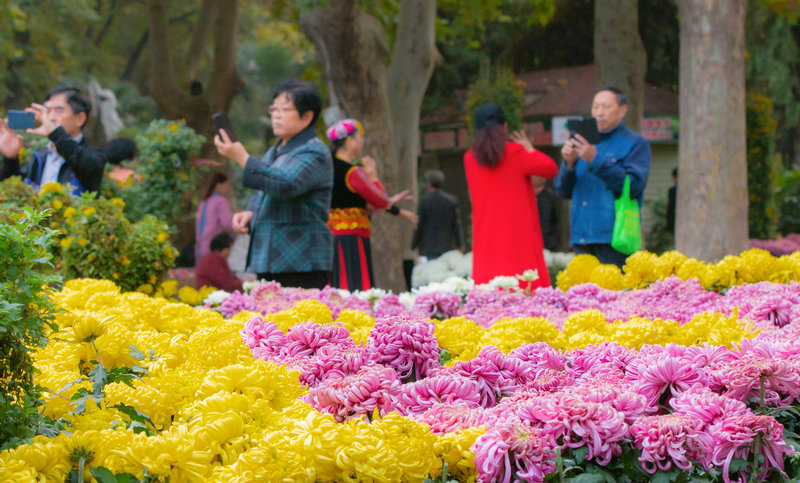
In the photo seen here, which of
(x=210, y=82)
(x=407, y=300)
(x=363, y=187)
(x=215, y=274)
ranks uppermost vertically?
(x=210, y=82)

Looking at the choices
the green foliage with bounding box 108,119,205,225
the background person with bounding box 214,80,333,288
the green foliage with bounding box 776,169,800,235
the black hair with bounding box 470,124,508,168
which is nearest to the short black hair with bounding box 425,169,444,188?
the green foliage with bounding box 108,119,205,225

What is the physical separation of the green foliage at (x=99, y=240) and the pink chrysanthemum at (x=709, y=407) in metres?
3.62

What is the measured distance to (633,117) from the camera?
37.6 ft

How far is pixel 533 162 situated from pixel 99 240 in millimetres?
2923

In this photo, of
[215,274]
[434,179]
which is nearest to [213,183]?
[215,274]

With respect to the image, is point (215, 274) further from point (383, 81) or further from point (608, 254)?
point (608, 254)

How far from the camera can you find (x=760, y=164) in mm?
14883

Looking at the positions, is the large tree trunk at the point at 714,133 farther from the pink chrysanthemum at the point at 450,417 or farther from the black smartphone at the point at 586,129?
the pink chrysanthemum at the point at 450,417

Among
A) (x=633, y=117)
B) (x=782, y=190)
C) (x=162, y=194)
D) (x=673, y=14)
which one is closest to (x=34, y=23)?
(x=162, y=194)

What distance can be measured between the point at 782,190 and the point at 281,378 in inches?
737

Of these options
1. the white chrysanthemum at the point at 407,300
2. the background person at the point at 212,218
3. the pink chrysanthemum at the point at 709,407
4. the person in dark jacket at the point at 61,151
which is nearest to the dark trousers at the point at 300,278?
the white chrysanthemum at the point at 407,300

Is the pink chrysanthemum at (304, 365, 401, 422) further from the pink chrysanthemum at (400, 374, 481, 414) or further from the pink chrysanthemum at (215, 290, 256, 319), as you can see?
the pink chrysanthemum at (215, 290, 256, 319)

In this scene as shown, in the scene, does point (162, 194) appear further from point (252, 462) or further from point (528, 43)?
point (528, 43)

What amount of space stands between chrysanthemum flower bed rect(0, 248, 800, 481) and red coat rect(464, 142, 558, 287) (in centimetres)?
351
